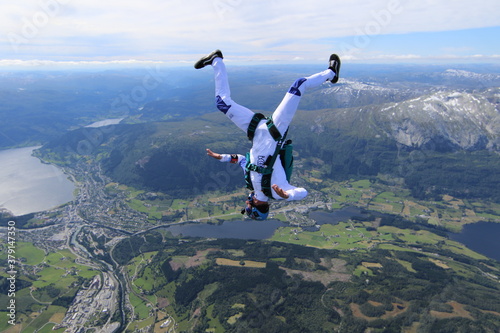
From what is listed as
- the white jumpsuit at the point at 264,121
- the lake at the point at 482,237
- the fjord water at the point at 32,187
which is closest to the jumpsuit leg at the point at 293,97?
the white jumpsuit at the point at 264,121

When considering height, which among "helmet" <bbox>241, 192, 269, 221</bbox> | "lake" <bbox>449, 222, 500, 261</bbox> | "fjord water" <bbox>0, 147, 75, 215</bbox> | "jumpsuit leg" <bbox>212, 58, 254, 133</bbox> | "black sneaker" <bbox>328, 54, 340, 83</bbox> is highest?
"black sneaker" <bbox>328, 54, 340, 83</bbox>

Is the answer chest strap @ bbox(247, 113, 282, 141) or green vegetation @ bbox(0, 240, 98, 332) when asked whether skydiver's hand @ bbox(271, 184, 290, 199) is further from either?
green vegetation @ bbox(0, 240, 98, 332)

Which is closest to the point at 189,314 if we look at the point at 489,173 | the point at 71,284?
the point at 71,284

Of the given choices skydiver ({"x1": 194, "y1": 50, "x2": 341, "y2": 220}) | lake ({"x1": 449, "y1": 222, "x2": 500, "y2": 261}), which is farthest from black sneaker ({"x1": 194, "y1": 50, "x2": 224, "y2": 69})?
lake ({"x1": 449, "y1": 222, "x2": 500, "y2": 261})

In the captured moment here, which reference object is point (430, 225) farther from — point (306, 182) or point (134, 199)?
point (134, 199)

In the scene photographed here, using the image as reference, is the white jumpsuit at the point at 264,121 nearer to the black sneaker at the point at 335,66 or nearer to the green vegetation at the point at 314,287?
the black sneaker at the point at 335,66

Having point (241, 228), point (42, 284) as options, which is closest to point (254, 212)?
point (42, 284)
